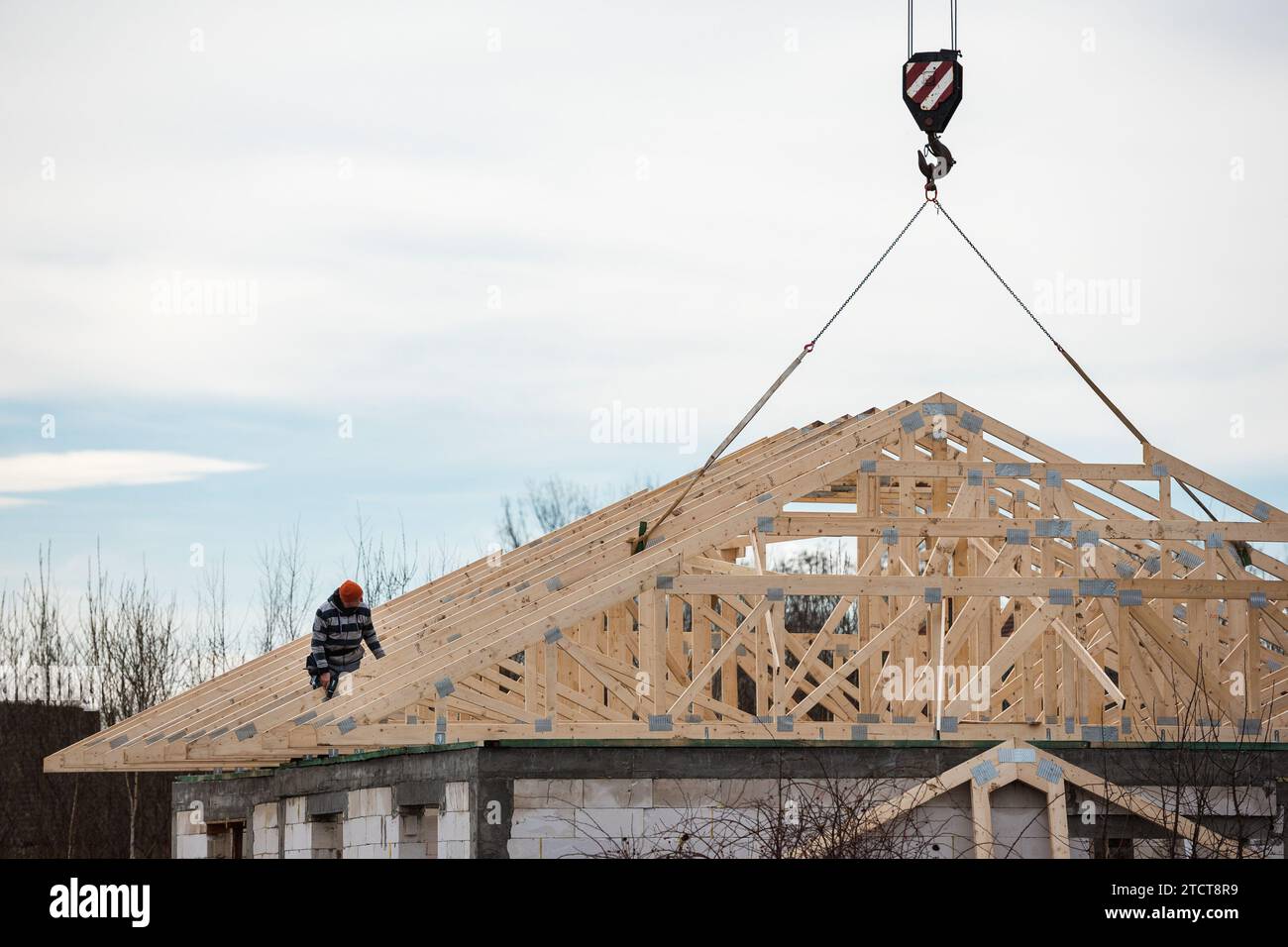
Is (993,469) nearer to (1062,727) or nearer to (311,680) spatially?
(1062,727)

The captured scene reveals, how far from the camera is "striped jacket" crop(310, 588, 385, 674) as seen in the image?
744 inches

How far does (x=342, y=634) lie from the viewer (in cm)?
A: 1892

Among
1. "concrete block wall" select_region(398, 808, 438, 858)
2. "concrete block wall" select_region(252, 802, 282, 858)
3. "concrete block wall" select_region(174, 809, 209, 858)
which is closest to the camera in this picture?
"concrete block wall" select_region(398, 808, 438, 858)

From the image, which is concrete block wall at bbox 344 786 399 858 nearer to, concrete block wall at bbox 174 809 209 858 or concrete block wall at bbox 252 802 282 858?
concrete block wall at bbox 252 802 282 858

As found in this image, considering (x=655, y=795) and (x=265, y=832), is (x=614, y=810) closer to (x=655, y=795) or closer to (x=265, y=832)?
(x=655, y=795)

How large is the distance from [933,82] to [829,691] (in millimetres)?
5973

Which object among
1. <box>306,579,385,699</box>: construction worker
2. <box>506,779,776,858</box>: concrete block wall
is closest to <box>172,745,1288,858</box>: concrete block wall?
<box>506,779,776,858</box>: concrete block wall

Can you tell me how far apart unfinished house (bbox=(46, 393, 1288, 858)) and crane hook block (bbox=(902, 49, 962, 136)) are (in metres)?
3.20

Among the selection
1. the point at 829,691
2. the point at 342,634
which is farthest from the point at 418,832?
the point at 829,691

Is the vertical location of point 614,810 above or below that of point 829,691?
below

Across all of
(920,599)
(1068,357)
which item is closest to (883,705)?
(920,599)

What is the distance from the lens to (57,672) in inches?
1619

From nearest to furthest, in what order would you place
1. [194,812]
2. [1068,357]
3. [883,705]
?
[883,705] → [1068,357] → [194,812]
